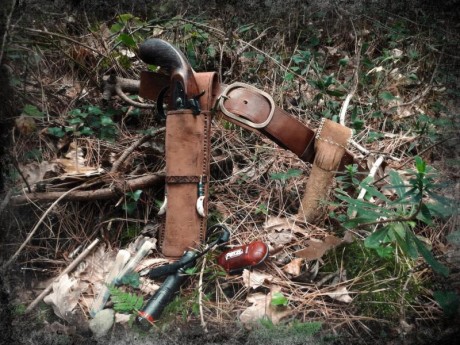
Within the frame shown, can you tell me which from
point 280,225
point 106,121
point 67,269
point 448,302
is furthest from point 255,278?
point 106,121

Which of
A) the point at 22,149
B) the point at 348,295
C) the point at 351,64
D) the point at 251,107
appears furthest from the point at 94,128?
the point at 351,64

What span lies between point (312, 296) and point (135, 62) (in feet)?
9.40

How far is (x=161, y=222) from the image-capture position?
2672mm

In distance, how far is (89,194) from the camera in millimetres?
2693

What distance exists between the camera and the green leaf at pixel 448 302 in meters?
1.83

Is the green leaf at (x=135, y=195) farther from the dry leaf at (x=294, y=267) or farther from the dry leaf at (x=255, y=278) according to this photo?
the dry leaf at (x=294, y=267)

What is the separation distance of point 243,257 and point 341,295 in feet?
1.75

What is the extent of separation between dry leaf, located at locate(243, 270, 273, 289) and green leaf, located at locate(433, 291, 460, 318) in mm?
799

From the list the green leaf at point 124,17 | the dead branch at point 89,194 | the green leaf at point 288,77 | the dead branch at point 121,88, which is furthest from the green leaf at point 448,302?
the green leaf at point 124,17

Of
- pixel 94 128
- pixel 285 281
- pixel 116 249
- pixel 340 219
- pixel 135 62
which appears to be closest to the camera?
pixel 285 281

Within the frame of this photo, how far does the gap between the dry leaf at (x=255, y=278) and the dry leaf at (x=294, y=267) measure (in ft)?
0.34

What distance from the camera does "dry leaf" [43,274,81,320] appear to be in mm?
2160

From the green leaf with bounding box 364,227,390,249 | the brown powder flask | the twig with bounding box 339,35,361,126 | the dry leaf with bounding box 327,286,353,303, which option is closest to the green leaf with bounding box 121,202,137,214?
the brown powder flask

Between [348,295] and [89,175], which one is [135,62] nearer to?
[89,175]
